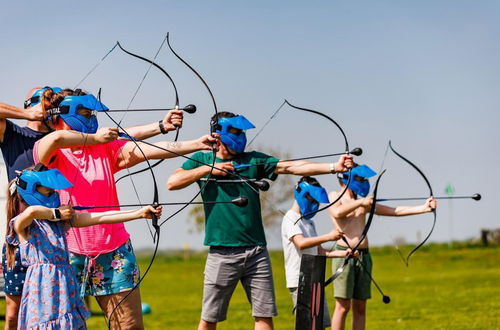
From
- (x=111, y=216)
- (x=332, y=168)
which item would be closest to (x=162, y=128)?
(x=111, y=216)

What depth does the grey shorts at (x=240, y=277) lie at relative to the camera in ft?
Answer: 22.8

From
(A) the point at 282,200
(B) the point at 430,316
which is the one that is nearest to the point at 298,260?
(A) the point at 282,200

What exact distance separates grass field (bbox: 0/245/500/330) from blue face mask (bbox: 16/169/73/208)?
177 inches

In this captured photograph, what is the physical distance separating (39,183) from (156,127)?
1.06 meters

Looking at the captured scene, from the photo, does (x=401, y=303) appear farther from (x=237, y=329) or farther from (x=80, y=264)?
(x=80, y=264)

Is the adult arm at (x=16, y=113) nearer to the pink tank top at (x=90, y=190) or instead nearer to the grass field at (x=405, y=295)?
the pink tank top at (x=90, y=190)

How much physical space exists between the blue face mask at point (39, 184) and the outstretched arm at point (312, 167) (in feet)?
6.31

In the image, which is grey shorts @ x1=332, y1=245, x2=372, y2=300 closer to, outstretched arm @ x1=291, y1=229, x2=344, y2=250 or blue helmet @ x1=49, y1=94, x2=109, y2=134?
outstretched arm @ x1=291, y1=229, x2=344, y2=250

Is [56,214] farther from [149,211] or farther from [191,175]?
[191,175]

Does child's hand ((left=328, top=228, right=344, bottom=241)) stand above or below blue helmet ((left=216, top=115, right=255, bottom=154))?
below

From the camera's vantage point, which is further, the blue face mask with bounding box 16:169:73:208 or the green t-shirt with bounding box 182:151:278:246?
the green t-shirt with bounding box 182:151:278:246

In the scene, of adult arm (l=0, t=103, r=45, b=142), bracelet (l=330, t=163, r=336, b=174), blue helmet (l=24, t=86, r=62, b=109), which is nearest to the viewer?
adult arm (l=0, t=103, r=45, b=142)

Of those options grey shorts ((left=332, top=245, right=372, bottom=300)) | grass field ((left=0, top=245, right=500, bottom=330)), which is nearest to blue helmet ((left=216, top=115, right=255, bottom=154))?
grey shorts ((left=332, top=245, right=372, bottom=300))

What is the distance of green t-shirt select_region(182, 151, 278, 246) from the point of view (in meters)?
6.95
